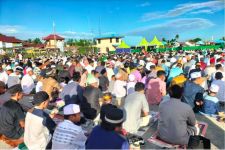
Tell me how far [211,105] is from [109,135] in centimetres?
435

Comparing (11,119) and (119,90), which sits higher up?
(119,90)

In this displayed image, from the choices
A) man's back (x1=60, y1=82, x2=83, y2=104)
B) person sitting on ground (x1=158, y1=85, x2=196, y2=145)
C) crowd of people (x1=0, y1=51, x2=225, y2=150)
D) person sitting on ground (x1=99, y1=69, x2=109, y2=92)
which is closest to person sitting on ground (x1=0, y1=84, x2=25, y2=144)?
crowd of people (x1=0, y1=51, x2=225, y2=150)

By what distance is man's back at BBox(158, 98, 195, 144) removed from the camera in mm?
4129

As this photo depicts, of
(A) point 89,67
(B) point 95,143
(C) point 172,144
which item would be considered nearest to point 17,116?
(B) point 95,143

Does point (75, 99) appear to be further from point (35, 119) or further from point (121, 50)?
point (121, 50)

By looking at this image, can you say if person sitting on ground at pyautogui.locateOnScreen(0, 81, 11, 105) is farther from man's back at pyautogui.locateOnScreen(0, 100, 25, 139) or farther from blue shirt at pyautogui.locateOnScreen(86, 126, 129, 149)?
blue shirt at pyautogui.locateOnScreen(86, 126, 129, 149)

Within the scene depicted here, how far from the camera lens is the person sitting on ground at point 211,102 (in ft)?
21.1

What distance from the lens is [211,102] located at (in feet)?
21.2

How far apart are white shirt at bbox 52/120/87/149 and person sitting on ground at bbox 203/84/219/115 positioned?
416 cm

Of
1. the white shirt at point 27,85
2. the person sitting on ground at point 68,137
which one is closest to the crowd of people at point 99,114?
the person sitting on ground at point 68,137

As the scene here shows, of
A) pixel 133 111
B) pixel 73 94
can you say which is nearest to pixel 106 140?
pixel 133 111

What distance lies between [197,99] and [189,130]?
2.25 m

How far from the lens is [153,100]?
25.0ft

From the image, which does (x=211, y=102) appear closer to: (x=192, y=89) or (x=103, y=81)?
(x=192, y=89)
